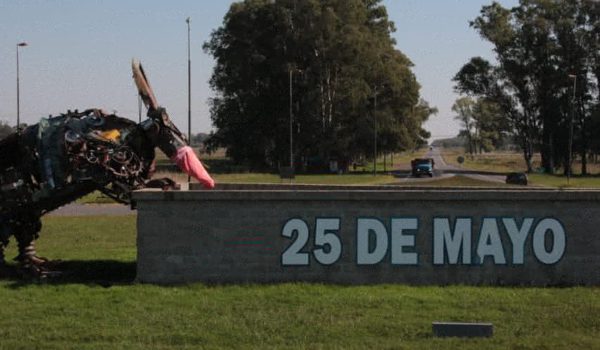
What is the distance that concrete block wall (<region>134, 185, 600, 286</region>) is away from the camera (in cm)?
1352

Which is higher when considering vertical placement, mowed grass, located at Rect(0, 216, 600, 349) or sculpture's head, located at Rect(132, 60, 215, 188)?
sculpture's head, located at Rect(132, 60, 215, 188)

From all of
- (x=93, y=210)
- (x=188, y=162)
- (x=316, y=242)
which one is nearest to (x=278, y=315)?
(x=316, y=242)

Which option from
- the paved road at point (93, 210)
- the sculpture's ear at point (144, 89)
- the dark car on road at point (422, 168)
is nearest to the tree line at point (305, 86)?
the dark car on road at point (422, 168)

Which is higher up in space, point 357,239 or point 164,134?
point 164,134

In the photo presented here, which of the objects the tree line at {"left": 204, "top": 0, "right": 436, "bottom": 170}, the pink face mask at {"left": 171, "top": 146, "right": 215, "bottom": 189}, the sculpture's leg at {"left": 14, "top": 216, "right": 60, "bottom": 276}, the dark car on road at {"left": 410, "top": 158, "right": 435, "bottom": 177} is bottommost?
the sculpture's leg at {"left": 14, "top": 216, "right": 60, "bottom": 276}

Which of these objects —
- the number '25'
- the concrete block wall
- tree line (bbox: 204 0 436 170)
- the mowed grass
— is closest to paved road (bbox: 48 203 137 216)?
the mowed grass

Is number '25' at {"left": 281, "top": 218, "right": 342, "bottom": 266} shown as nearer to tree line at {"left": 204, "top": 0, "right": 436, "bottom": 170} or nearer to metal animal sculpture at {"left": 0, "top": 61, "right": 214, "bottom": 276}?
metal animal sculpture at {"left": 0, "top": 61, "right": 214, "bottom": 276}

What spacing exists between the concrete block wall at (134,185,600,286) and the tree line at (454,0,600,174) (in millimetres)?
64302

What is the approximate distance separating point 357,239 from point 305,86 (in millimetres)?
59611

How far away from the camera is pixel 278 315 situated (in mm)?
11109

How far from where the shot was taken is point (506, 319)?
10859 mm

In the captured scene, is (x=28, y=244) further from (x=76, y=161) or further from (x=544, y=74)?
(x=544, y=74)

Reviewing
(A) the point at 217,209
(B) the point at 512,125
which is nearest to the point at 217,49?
(B) the point at 512,125

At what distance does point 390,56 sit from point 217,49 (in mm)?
16308
